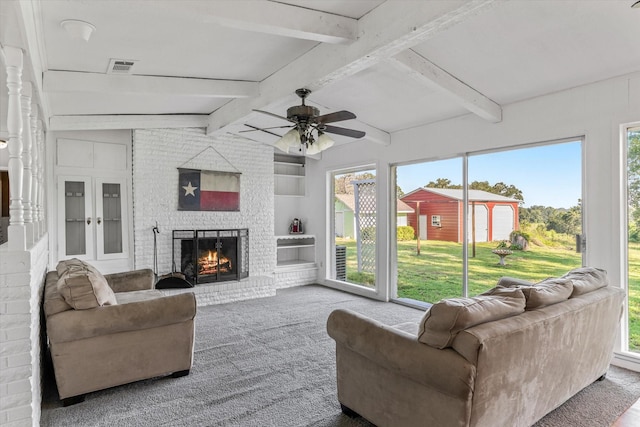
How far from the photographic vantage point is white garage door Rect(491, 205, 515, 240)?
4.40 m

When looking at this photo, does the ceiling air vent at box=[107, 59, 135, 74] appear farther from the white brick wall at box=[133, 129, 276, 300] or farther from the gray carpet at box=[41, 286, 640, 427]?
the gray carpet at box=[41, 286, 640, 427]

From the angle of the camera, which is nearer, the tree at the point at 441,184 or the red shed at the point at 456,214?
the red shed at the point at 456,214

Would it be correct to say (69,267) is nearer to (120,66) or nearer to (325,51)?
(120,66)

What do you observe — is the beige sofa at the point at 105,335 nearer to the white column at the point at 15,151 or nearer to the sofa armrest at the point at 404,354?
the white column at the point at 15,151

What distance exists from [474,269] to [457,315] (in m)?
3.12

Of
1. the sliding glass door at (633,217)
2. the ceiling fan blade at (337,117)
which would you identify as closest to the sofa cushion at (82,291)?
the ceiling fan blade at (337,117)

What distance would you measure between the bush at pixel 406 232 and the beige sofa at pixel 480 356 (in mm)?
2913

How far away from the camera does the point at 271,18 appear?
8.32 feet

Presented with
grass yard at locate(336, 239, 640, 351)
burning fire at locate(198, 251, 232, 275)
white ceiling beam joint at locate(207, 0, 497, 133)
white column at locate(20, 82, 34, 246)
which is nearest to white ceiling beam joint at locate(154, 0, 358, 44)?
white ceiling beam joint at locate(207, 0, 497, 133)

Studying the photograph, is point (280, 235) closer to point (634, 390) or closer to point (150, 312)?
point (150, 312)

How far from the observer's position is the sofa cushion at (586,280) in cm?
252

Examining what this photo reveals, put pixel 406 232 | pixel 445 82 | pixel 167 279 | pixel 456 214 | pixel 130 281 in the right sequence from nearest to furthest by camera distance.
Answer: pixel 445 82
pixel 130 281
pixel 456 214
pixel 167 279
pixel 406 232

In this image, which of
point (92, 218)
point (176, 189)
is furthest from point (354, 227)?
point (92, 218)

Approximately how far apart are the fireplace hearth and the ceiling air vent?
8.52ft
